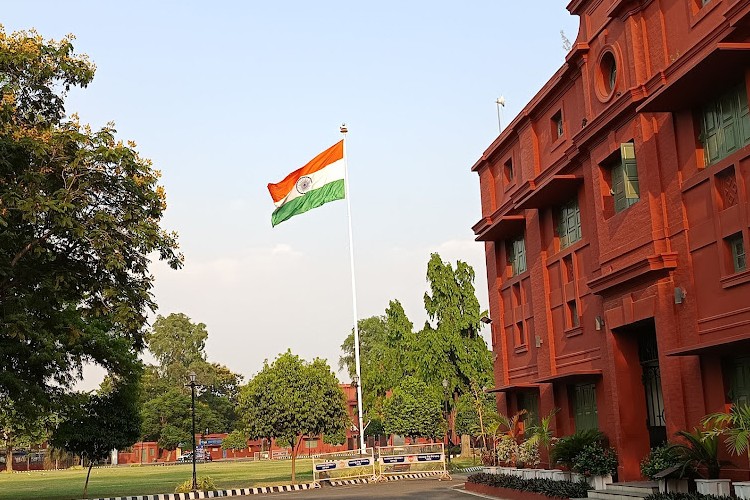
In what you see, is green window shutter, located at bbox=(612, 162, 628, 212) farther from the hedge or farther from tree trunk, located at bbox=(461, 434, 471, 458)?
tree trunk, located at bbox=(461, 434, 471, 458)

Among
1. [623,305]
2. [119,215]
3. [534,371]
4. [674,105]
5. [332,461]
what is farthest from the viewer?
[332,461]

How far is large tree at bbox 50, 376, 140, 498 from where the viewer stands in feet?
121

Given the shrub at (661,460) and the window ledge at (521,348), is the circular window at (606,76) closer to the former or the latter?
the shrub at (661,460)

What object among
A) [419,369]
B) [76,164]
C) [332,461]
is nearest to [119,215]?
[76,164]

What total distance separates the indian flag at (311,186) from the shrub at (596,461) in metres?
17.3

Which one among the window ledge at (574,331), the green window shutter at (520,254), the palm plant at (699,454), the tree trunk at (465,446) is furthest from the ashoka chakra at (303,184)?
the tree trunk at (465,446)

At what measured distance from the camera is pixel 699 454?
56.1ft

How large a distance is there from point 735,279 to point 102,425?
29.1 meters

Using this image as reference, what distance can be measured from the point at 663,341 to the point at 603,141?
5622mm

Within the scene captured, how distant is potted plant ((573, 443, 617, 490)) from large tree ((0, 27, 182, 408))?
12319 mm

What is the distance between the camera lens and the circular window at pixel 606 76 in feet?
71.5

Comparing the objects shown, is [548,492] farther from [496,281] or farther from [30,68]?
[30,68]

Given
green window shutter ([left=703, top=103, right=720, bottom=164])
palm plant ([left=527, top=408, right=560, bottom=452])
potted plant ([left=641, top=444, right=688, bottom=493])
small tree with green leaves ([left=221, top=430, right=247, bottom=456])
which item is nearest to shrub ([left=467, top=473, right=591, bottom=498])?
palm plant ([left=527, top=408, right=560, bottom=452])

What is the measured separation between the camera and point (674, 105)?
1797 centimetres
